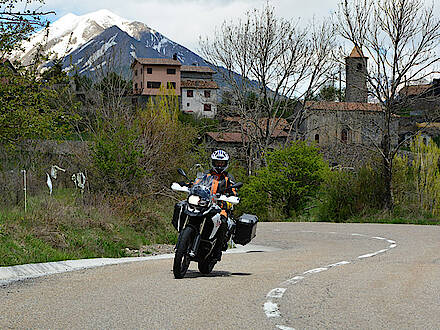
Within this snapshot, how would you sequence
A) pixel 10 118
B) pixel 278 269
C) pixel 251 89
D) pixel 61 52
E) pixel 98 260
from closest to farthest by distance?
pixel 278 269, pixel 98 260, pixel 10 118, pixel 61 52, pixel 251 89

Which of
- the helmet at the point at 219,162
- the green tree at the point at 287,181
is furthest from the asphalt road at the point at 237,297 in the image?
the green tree at the point at 287,181

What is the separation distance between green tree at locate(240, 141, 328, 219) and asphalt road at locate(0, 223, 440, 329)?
2597 centimetres

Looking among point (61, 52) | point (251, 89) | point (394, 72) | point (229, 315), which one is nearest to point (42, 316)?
point (229, 315)

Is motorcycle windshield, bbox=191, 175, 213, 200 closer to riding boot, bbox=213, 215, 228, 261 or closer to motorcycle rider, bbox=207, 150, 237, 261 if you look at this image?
motorcycle rider, bbox=207, 150, 237, 261

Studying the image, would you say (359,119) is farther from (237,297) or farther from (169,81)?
(169,81)

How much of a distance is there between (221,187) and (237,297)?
9.30 ft

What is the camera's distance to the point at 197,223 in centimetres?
983

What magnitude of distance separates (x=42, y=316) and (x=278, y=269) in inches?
216

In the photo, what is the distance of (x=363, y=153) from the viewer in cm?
3425

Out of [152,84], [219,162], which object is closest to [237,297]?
[219,162]

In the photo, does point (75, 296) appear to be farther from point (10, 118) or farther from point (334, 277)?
point (10, 118)

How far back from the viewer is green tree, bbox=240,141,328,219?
1532 inches

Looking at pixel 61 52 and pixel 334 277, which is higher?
pixel 61 52

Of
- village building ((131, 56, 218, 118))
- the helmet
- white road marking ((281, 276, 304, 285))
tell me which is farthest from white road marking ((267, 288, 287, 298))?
village building ((131, 56, 218, 118))
